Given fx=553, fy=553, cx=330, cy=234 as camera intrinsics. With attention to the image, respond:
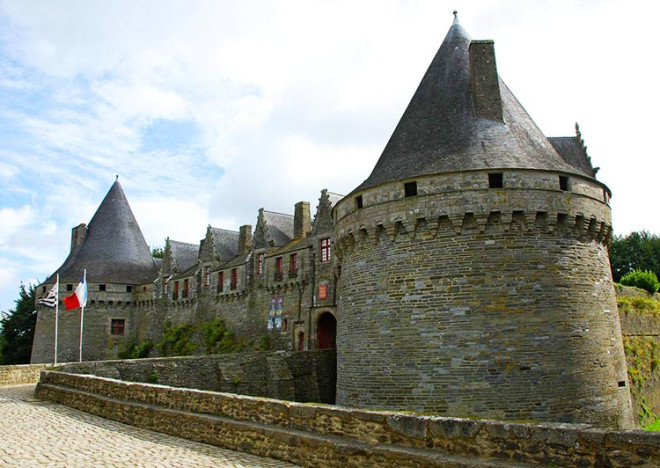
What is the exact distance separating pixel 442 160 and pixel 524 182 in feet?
6.08

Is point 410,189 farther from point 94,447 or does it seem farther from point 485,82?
point 94,447

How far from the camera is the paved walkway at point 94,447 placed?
645cm

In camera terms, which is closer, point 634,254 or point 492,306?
point 492,306

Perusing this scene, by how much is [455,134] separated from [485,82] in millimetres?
1713

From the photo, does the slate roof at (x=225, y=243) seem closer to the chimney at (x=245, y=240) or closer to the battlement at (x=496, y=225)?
the chimney at (x=245, y=240)

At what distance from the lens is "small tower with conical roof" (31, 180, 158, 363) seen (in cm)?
3206

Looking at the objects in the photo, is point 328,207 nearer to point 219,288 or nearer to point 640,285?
point 219,288

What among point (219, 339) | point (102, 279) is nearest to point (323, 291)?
point (219, 339)

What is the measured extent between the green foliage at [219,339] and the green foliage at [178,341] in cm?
159

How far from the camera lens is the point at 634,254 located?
120 ft

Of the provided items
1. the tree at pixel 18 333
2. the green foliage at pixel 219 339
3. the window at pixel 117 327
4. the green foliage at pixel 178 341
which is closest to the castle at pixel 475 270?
the green foliage at pixel 219 339

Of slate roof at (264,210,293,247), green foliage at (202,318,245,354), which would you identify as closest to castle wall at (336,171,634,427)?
slate roof at (264,210,293,247)

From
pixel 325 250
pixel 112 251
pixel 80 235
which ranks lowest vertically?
pixel 325 250

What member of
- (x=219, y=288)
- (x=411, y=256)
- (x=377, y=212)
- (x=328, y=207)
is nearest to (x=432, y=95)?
(x=377, y=212)
